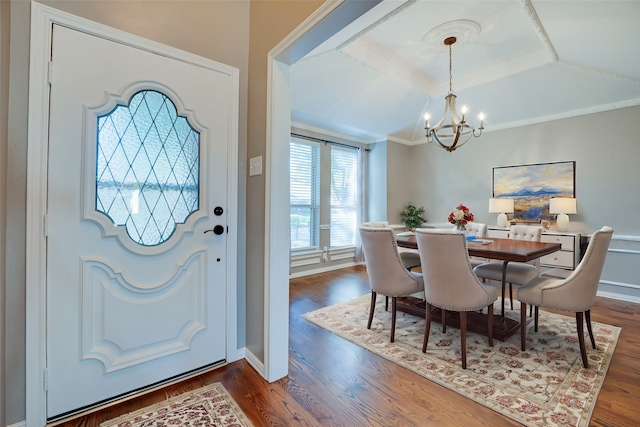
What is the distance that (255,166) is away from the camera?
204 centimetres

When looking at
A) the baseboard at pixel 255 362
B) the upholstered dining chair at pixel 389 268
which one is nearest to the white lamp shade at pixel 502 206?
the upholstered dining chair at pixel 389 268

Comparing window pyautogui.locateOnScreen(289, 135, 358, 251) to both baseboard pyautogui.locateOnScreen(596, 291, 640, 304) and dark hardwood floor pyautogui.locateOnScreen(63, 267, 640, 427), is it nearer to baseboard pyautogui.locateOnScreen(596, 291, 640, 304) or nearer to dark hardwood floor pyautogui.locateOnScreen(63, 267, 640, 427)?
dark hardwood floor pyautogui.locateOnScreen(63, 267, 640, 427)

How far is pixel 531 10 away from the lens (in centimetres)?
276

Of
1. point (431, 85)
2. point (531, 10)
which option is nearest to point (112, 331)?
point (531, 10)

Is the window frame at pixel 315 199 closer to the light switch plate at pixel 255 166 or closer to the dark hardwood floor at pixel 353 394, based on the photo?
the dark hardwood floor at pixel 353 394

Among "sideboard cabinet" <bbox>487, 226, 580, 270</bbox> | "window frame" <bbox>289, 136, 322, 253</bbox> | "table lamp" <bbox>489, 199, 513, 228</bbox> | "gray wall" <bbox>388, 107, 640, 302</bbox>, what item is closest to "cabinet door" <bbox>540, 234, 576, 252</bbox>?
"sideboard cabinet" <bbox>487, 226, 580, 270</bbox>

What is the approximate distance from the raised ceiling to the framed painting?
0.76m

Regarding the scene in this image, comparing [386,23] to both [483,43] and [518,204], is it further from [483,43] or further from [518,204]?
[518,204]

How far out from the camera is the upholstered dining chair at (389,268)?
8.10ft

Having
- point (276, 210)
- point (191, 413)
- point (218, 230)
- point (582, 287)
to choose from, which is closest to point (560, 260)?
point (582, 287)

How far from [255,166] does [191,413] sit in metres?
1.52

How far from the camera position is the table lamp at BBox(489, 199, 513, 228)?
457 centimetres

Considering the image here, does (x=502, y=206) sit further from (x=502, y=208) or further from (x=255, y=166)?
(x=255, y=166)

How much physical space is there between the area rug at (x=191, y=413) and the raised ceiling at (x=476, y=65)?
346 cm
